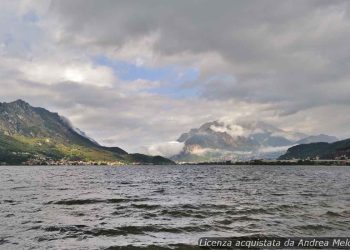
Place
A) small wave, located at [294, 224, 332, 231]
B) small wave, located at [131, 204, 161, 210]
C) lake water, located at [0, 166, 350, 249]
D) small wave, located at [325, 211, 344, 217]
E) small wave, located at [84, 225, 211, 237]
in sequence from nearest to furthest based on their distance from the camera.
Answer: lake water, located at [0, 166, 350, 249] → small wave, located at [84, 225, 211, 237] → small wave, located at [294, 224, 332, 231] → small wave, located at [325, 211, 344, 217] → small wave, located at [131, 204, 161, 210]

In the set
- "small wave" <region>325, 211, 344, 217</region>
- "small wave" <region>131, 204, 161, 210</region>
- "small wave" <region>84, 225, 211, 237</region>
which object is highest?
"small wave" <region>325, 211, 344, 217</region>

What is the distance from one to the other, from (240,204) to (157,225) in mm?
18364

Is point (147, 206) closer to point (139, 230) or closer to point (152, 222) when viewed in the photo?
point (152, 222)

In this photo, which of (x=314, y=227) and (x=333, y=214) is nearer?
(x=314, y=227)

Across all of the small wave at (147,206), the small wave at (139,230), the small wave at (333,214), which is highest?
the small wave at (333,214)

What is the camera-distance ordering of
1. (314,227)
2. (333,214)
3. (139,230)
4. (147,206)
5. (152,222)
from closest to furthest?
1. (139,230)
2. (314,227)
3. (152,222)
4. (333,214)
5. (147,206)

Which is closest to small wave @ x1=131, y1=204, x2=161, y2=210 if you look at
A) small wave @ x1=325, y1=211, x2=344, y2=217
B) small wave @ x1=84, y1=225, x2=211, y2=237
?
small wave @ x1=84, y1=225, x2=211, y2=237

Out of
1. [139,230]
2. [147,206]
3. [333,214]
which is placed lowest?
[139,230]

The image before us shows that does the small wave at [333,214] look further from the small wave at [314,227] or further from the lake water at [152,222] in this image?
the small wave at [314,227]

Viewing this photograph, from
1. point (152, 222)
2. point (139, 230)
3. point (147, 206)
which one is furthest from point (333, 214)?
point (147, 206)

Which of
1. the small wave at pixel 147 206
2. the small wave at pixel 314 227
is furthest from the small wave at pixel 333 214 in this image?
the small wave at pixel 147 206

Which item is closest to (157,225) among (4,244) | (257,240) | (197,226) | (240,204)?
(197,226)

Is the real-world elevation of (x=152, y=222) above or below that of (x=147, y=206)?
below

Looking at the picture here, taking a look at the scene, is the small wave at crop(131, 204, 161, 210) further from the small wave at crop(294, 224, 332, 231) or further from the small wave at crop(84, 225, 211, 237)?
the small wave at crop(294, 224, 332, 231)
